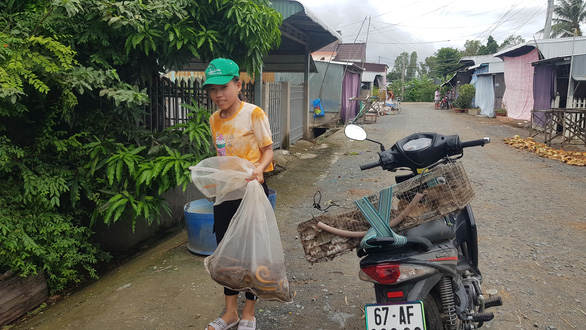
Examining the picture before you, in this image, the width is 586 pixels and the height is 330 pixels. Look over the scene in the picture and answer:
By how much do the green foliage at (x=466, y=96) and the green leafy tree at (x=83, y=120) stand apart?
26172mm

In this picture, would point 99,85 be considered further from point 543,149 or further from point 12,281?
point 543,149

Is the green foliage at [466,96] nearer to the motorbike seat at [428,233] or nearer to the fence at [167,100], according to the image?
the fence at [167,100]

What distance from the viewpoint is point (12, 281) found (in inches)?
145

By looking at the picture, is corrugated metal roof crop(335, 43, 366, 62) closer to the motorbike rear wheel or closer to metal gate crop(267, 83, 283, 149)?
metal gate crop(267, 83, 283, 149)

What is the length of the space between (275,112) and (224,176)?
7699 millimetres

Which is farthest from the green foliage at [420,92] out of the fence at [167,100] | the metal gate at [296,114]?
the fence at [167,100]

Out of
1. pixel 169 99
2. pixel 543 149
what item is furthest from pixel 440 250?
pixel 543 149

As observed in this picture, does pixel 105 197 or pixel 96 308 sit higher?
pixel 105 197

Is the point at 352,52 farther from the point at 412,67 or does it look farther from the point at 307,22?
the point at 412,67

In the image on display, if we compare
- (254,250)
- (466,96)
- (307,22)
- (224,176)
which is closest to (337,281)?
(254,250)

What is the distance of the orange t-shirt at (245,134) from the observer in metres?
2.72

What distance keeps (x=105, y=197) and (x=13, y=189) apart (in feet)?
2.45

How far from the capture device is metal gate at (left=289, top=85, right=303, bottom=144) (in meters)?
12.0

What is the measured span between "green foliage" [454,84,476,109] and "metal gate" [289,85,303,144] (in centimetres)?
1878
